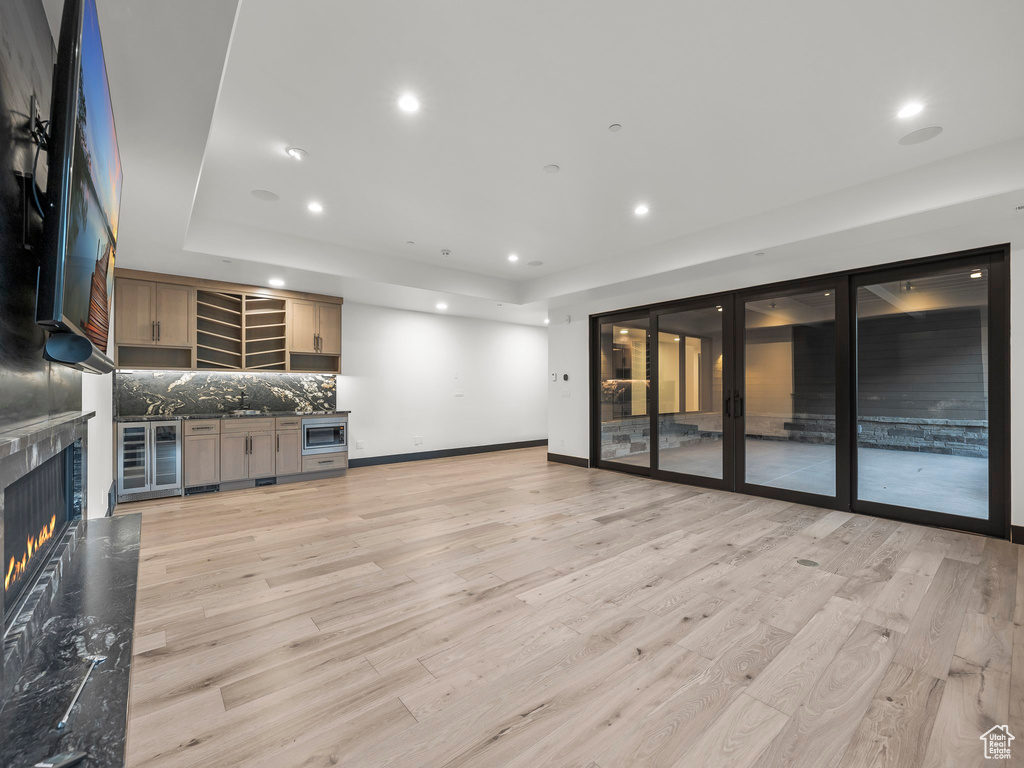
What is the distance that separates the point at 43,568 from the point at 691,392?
5.81 m

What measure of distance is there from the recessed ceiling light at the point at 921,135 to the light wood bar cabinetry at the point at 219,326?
6.13m

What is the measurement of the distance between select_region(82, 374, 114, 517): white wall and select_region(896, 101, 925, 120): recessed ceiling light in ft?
16.7

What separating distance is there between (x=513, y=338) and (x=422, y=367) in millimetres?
2106

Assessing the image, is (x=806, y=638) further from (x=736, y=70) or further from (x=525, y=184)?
(x=525, y=184)

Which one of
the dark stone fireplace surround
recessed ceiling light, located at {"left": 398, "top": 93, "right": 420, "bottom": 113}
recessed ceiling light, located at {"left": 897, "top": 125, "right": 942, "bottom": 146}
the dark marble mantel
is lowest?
the dark marble mantel

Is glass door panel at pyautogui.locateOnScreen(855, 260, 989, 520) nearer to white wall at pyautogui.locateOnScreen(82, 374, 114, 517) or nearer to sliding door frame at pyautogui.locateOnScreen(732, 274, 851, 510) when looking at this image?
sliding door frame at pyautogui.locateOnScreen(732, 274, 851, 510)

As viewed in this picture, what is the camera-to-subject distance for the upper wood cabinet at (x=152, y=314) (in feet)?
16.0

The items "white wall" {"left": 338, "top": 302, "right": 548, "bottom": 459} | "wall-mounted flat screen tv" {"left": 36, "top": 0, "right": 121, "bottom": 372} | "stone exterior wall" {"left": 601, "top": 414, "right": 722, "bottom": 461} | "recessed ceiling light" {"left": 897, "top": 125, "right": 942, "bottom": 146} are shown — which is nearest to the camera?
"wall-mounted flat screen tv" {"left": 36, "top": 0, "right": 121, "bottom": 372}

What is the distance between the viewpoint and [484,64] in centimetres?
231

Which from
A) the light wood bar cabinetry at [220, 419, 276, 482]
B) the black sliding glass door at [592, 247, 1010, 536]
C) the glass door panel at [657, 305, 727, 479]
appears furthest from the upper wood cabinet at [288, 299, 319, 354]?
the glass door panel at [657, 305, 727, 479]

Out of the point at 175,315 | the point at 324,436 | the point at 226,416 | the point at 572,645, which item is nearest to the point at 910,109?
the point at 572,645

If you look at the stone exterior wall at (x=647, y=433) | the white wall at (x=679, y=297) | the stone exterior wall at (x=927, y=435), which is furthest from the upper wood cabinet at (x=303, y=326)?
the stone exterior wall at (x=927, y=435)

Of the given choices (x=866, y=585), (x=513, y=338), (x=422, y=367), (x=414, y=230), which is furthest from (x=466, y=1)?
(x=513, y=338)

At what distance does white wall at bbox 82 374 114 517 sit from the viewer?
10.3 feet
